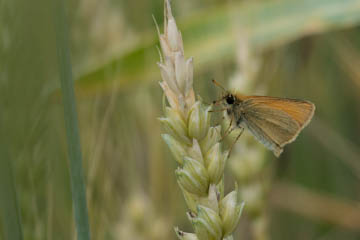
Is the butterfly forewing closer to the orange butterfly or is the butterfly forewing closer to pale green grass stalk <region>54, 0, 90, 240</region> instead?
the orange butterfly

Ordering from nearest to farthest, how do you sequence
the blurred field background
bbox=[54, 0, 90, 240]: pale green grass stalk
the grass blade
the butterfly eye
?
bbox=[54, 0, 90, 240]: pale green grass stalk → the blurred field background → the butterfly eye → the grass blade

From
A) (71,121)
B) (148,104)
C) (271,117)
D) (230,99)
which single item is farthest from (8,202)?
(148,104)

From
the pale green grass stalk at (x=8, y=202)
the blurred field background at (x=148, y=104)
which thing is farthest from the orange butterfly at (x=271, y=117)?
the pale green grass stalk at (x=8, y=202)

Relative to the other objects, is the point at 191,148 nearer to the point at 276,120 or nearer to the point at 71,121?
the point at 71,121

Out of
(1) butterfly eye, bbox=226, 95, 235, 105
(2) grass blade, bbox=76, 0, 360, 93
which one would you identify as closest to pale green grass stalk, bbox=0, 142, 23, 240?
(1) butterfly eye, bbox=226, 95, 235, 105

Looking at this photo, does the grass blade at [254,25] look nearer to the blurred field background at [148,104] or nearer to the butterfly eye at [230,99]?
the blurred field background at [148,104]

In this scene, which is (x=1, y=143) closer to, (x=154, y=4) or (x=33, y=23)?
(x=33, y=23)
